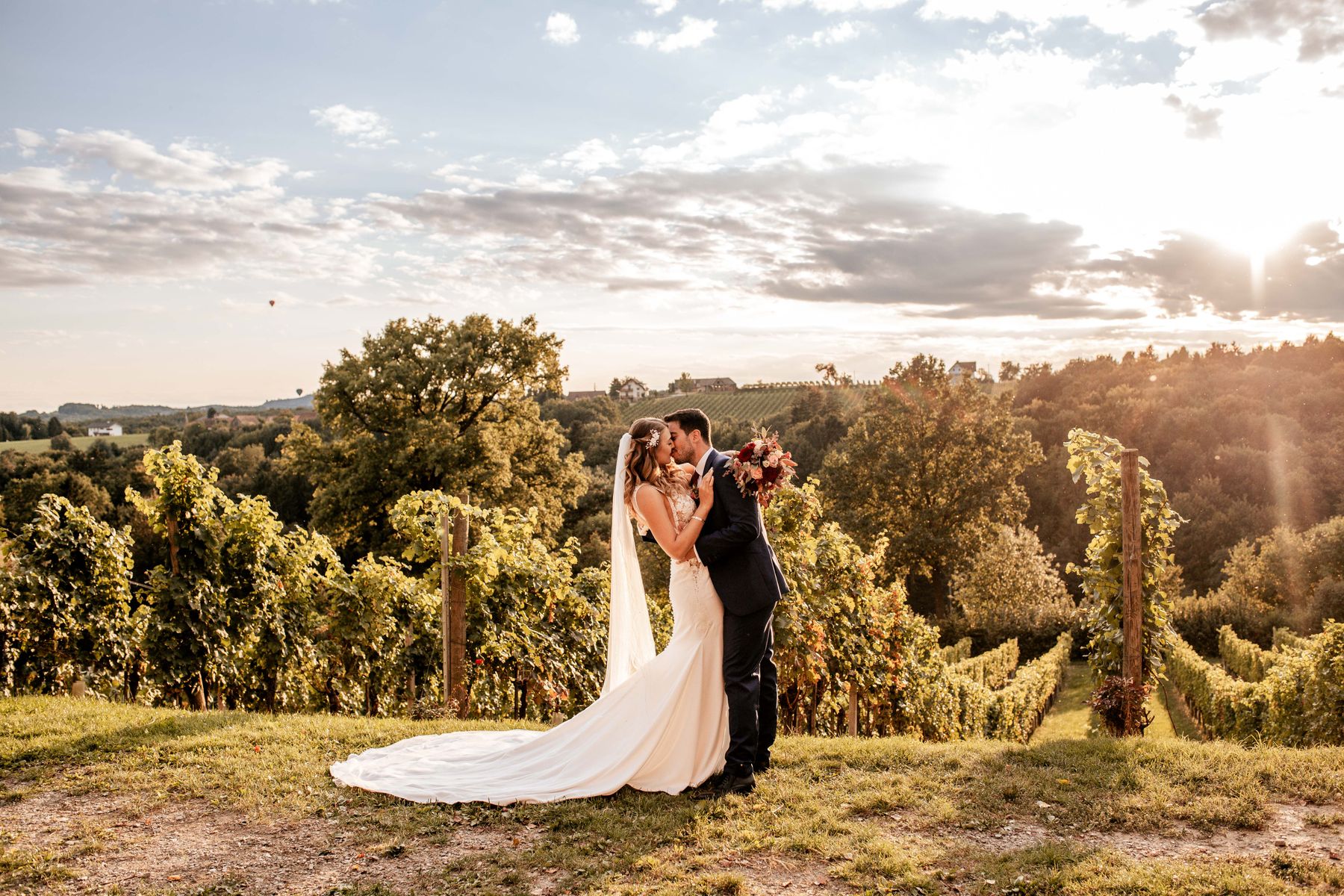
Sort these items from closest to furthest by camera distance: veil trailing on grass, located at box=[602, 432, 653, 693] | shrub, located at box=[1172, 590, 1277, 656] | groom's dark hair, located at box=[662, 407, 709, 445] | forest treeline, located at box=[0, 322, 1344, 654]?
groom's dark hair, located at box=[662, 407, 709, 445], veil trailing on grass, located at box=[602, 432, 653, 693], forest treeline, located at box=[0, 322, 1344, 654], shrub, located at box=[1172, 590, 1277, 656]

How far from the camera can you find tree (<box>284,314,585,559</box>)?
21.3 meters

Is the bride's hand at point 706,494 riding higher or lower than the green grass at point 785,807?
higher

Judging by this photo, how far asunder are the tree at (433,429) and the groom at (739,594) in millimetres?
16874

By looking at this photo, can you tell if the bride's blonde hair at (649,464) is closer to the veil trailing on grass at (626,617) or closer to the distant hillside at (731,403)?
the veil trailing on grass at (626,617)

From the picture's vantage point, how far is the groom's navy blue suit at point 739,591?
4801 mm

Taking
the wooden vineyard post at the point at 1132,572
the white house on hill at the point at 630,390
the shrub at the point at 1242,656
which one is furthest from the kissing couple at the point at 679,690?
the white house on hill at the point at 630,390

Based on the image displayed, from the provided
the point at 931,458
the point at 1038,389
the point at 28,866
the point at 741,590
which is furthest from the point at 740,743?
the point at 1038,389

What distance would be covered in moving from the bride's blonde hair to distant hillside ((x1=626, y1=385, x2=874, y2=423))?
51537mm

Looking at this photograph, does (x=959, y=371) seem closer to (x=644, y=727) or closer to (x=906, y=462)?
(x=906, y=462)

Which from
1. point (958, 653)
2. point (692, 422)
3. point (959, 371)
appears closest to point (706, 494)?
point (692, 422)

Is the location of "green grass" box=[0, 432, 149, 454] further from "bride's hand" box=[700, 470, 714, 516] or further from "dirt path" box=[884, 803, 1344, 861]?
"dirt path" box=[884, 803, 1344, 861]

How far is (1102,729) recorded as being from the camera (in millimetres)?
7324

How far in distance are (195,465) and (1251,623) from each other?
28.6 meters

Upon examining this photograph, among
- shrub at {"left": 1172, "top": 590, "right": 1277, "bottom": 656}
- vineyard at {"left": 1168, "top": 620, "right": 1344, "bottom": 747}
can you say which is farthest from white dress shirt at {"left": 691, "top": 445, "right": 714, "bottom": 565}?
shrub at {"left": 1172, "top": 590, "right": 1277, "bottom": 656}
